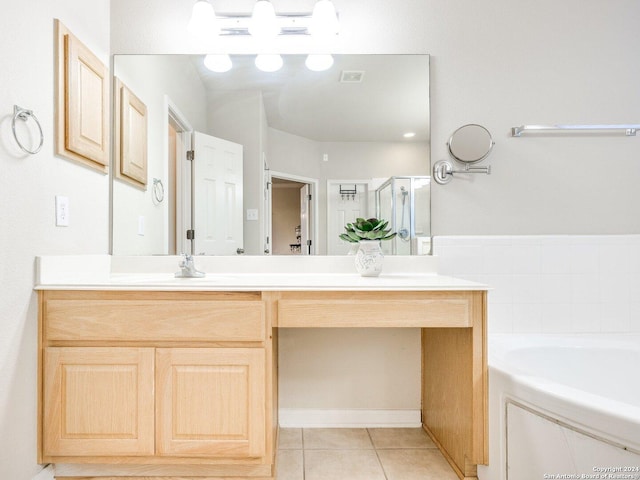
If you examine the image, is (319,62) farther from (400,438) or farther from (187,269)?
(400,438)

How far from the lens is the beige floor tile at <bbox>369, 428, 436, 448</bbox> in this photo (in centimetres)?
176

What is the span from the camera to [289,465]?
160cm

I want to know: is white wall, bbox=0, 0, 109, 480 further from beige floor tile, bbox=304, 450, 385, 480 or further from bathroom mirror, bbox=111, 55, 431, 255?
beige floor tile, bbox=304, 450, 385, 480

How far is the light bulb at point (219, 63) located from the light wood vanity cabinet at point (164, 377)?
1196mm

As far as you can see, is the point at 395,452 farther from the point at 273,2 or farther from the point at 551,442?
the point at 273,2

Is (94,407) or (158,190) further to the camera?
(158,190)

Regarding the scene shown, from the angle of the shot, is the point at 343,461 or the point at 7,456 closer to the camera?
the point at 7,456

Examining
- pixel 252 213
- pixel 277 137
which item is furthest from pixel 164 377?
pixel 277 137

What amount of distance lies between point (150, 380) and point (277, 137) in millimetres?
1253

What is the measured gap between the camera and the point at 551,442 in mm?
1116

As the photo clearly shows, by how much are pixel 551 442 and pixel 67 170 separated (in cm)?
198

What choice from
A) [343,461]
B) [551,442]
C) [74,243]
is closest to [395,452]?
[343,461]

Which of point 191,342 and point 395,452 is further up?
point 191,342

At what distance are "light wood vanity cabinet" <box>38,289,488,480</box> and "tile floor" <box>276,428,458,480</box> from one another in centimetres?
25
